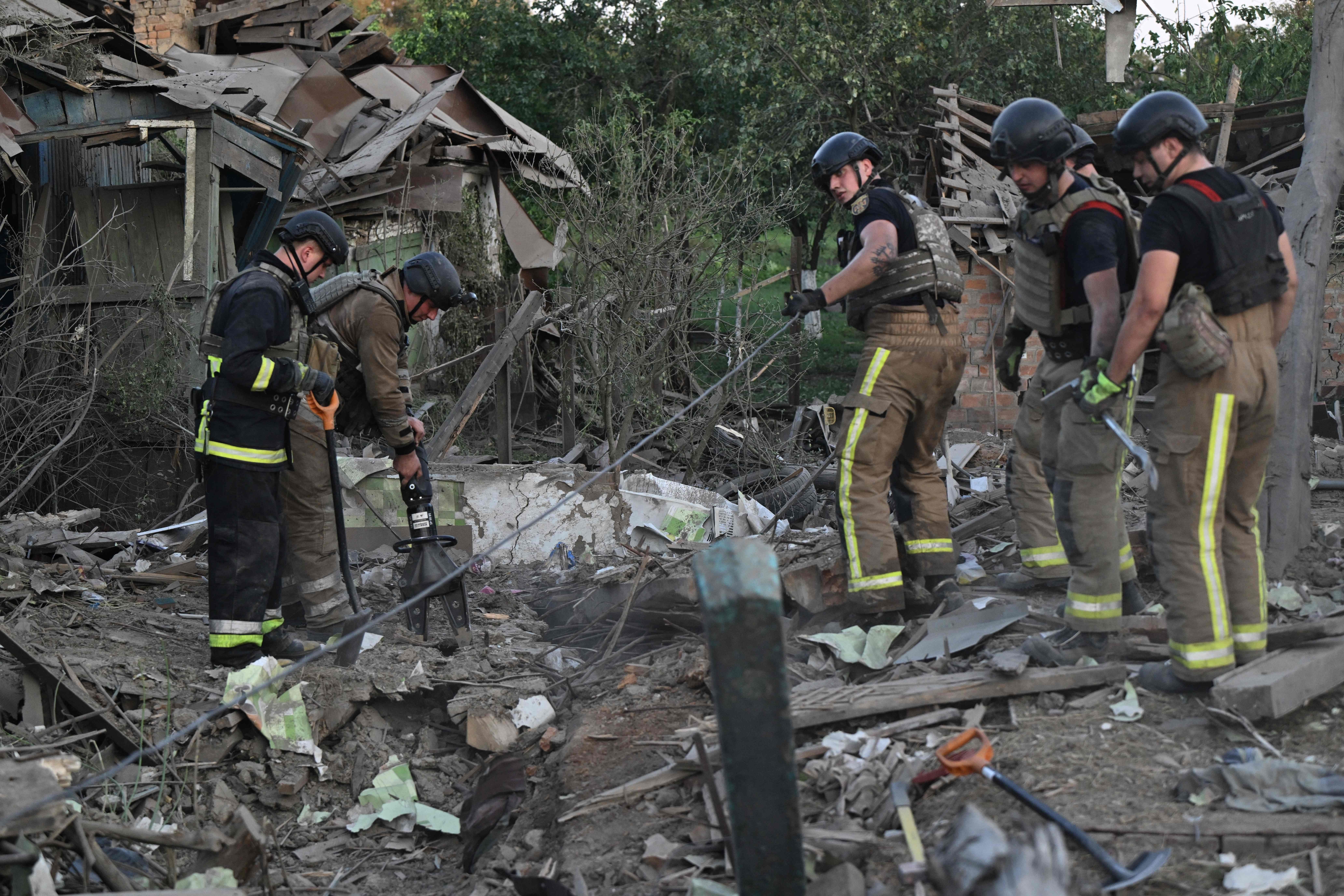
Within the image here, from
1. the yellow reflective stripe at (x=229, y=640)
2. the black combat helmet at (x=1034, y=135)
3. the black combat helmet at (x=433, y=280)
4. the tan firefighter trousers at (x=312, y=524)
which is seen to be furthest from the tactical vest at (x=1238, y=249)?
the yellow reflective stripe at (x=229, y=640)

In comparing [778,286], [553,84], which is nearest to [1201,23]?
[778,286]

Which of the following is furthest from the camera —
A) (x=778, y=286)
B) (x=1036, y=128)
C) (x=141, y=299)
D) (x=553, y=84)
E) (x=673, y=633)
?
(x=778, y=286)

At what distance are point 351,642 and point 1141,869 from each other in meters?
3.59

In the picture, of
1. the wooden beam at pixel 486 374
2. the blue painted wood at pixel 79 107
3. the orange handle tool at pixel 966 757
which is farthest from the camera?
the blue painted wood at pixel 79 107

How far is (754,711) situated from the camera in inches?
88.6

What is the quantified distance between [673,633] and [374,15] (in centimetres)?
1252

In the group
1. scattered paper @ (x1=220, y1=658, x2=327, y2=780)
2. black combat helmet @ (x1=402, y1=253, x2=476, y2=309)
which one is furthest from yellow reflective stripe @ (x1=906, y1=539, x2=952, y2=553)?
scattered paper @ (x1=220, y1=658, x2=327, y2=780)

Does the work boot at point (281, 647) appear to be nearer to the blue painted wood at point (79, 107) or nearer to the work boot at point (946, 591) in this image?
the work boot at point (946, 591)

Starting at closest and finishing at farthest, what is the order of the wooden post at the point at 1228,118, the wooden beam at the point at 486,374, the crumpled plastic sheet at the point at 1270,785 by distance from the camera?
the crumpled plastic sheet at the point at 1270,785
the wooden beam at the point at 486,374
the wooden post at the point at 1228,118

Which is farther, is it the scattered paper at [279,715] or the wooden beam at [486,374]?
the wooden beam at [486,374]

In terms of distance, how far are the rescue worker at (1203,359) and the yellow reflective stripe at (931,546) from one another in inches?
56.9

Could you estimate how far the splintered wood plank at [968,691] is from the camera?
3652mm

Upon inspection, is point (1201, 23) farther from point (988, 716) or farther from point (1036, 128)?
point (988, 716)

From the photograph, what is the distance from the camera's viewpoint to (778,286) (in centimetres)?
2119
